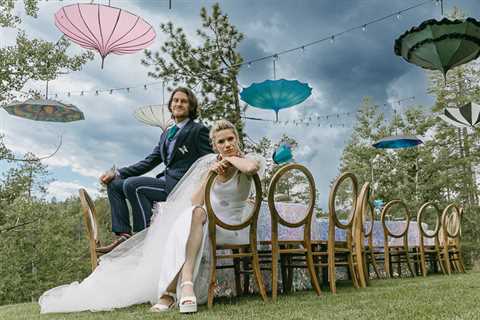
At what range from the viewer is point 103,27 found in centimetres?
503

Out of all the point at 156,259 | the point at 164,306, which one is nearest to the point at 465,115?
the point at 156,259

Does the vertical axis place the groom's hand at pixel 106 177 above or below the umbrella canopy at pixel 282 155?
below

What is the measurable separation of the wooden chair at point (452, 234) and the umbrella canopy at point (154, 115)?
16.9 ft

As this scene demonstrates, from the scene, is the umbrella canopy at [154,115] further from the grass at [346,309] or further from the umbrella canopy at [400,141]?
the grass at [346,309]

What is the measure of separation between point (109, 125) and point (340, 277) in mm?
3484

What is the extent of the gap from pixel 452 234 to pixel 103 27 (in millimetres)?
4667

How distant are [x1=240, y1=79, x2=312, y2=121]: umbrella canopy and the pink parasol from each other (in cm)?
162

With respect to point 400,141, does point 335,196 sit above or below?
below

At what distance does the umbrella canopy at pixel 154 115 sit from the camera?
28.1ft

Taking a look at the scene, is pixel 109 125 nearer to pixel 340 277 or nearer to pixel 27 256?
pixel 340 277

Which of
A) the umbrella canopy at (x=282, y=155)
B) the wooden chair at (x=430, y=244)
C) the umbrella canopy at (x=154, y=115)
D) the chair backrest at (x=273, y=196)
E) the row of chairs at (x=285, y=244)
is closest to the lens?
the row of chairs at (x=285, y=244)

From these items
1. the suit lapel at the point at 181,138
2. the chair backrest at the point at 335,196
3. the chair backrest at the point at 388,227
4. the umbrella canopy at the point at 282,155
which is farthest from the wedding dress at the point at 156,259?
the umbrella canopy at the point at 282,155

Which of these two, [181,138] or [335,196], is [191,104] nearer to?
[181,138]

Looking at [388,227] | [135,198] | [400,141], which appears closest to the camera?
[135,198]
